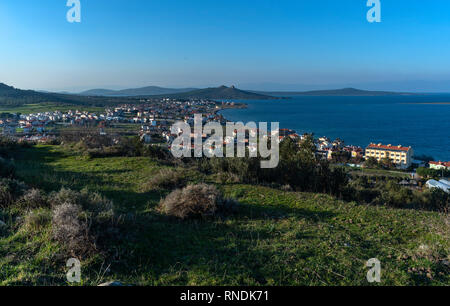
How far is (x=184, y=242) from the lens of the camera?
13.8ft

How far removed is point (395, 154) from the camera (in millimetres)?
33812

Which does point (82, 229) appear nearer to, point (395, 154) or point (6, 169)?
point (6, 169)

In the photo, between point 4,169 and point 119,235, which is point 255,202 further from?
point 4,169

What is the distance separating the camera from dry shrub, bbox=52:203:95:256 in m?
3.33

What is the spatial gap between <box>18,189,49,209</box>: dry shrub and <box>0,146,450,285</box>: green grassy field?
1115 mm

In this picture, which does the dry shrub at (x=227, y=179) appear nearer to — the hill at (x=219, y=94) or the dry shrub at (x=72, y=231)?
the dry shrub at (x=72, y=231)

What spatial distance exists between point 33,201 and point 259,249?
4.46 meters

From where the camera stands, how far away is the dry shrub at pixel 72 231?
3328 mm

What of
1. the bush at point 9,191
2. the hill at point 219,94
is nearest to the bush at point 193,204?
the bush at point 9,191

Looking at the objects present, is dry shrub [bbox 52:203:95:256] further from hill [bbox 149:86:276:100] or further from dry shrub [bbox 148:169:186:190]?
hill [bbox 149:86:276:100]

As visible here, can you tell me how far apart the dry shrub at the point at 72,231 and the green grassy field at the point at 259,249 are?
0.14 m

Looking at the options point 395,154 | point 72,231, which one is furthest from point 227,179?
point 395,154
